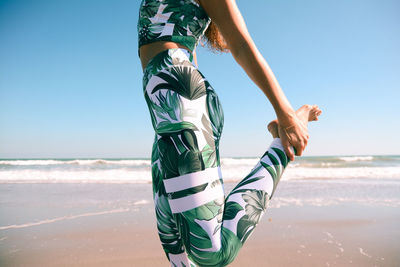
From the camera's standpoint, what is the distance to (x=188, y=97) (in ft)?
3.10

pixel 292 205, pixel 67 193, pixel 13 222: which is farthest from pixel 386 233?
pixel 67 193

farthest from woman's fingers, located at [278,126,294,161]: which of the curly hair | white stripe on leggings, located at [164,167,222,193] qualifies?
the curly hair

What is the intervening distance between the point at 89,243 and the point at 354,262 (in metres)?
2.67

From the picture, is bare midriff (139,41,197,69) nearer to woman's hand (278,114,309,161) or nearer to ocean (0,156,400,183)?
woman's hand (278,114,309,161)

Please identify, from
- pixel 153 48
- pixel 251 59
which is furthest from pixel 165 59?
pixel 251 59

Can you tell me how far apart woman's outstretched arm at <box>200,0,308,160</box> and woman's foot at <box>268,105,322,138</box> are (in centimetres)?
8

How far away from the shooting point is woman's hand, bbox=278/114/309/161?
1.02 meters

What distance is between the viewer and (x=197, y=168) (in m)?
0.91

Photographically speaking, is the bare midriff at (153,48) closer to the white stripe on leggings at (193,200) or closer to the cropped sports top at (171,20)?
the cropped sports top at (171,20)

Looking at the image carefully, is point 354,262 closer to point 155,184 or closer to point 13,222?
point 155,184

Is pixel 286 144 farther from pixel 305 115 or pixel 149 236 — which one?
pixel 149 236

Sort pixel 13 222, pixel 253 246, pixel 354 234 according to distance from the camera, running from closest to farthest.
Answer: pixel 253 246, pixel 354 234, pixel 13 222

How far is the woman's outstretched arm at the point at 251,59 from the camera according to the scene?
0.97 meters

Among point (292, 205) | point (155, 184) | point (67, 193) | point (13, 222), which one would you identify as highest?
point (155, 184)
